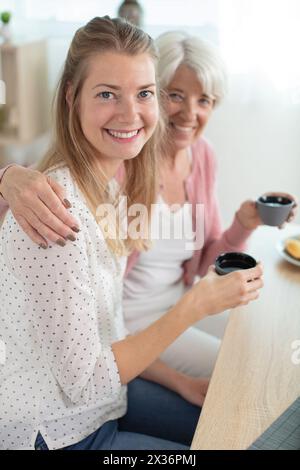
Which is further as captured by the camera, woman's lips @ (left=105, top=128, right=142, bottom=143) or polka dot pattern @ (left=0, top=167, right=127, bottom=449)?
woman's lips @ (left=105, top=128, right=142, bottom=143)

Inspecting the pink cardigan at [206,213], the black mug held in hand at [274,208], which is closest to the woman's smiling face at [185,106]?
the pink cardigan at [206,213]

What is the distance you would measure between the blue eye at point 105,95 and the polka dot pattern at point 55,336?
14 cm

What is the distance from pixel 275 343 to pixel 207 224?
58 centimetres

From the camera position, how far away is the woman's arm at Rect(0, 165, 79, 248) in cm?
90

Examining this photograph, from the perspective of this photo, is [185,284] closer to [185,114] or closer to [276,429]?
[185,114]

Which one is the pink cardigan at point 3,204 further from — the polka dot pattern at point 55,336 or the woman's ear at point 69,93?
the woman's ear at point 69,93

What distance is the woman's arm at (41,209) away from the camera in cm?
90

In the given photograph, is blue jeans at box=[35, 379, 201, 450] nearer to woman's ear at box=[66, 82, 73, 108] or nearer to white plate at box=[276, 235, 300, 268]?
white plate at box=[276, 235, 300, 268]

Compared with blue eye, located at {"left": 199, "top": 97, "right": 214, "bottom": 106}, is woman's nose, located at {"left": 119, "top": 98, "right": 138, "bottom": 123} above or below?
above

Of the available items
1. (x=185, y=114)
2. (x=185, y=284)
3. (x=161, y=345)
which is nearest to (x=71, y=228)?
(x=161, y=345)

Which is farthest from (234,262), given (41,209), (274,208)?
(41,209)

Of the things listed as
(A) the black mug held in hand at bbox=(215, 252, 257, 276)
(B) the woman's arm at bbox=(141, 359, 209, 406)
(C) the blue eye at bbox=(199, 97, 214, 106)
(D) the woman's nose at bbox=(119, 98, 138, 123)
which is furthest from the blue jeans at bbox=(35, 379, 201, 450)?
(C) the blue eye at bbox=(199, 97, 214, 106)

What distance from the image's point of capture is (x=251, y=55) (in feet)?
7.54

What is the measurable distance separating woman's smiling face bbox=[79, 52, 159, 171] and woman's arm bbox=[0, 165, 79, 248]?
0.16m
